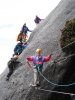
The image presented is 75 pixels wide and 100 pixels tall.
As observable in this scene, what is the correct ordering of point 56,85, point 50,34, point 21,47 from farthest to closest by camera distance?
1. point 21,47
2. point 50,34
3. point 56,85

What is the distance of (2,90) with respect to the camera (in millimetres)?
27688

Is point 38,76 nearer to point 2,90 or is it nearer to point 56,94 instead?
point 56,94

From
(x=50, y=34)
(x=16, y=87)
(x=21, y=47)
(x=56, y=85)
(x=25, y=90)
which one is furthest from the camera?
(x=21, y=47)

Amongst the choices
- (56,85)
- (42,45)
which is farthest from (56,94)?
(42,45)

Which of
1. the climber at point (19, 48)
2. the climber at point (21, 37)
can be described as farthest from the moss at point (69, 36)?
the climber at point (21, 37)

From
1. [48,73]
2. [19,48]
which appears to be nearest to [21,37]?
[19,48]

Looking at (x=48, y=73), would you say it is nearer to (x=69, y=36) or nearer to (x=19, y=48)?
(x=69, y=36)

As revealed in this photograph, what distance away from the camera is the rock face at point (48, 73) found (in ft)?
73.0

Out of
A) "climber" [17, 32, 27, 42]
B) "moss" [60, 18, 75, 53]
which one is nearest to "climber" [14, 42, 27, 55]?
"climber" [17, 32, 27, 42]

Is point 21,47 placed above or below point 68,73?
above

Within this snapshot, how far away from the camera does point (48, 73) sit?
2273 cm

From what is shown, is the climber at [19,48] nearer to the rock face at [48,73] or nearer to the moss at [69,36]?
the rock face at [48,73]

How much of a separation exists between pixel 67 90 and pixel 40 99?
74.3 inches

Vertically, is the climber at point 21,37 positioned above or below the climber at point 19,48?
above
